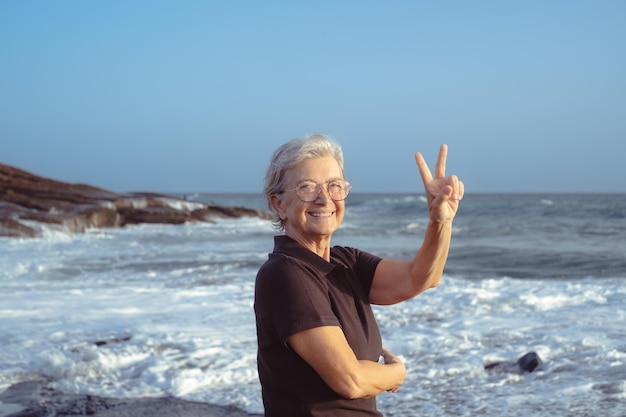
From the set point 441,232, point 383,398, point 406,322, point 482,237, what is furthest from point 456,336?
point 482,237

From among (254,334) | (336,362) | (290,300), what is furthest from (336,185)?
(254,334)

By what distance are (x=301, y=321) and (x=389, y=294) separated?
0.57 metres

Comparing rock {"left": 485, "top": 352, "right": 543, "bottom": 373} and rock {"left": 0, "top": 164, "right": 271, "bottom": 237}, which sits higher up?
rock {"left": 0, "top": 164, "right": 271, "bottom": 237}

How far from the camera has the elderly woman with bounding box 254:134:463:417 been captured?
7.07 feet

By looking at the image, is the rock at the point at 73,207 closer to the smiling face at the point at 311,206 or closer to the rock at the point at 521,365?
the rock at the point at 521,365

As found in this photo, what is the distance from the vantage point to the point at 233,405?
17.3 feet

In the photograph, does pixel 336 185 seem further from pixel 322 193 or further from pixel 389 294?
pixel 389 294

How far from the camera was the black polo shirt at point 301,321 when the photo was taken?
2.15 meters

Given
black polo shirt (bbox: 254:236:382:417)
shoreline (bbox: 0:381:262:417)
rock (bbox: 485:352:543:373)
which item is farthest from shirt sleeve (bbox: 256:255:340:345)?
rock (bbox: 485:352:543:373)

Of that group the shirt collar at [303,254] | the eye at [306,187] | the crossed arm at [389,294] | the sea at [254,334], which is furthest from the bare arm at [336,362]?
the sea at [254,334]

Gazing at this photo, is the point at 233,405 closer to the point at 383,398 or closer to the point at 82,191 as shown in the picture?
the point at 383,398

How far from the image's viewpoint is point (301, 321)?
212 cm

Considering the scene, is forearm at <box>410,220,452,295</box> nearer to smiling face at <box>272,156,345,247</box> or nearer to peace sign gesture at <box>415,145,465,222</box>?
peace sign gesture at <box>415,145,465,222</box>

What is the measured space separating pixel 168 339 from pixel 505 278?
24.6 feet
